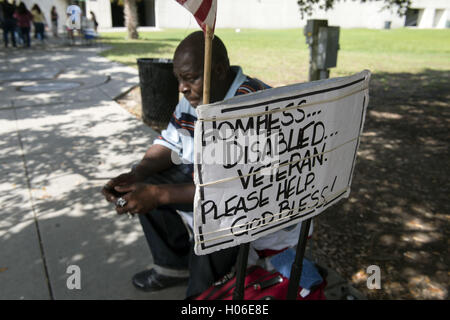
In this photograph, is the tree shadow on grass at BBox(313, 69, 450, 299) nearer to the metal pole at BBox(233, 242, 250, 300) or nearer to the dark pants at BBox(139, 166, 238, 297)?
the dark pants at BBox(139, 166, 238, 297)

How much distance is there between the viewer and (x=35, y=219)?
3150 mm

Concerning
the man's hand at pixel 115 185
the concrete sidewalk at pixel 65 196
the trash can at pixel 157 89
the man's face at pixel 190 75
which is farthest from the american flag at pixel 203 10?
the trash can at pixel 157 89

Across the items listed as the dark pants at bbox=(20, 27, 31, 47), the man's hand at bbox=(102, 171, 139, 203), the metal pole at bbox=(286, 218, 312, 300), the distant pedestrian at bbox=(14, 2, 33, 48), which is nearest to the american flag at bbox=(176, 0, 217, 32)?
the metal pole at bbox=(286, 218, 312, 300)

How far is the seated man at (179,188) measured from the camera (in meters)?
1.67

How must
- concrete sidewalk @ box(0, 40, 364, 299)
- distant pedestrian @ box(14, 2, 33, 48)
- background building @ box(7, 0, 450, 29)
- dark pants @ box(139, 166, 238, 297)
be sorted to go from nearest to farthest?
dark pants @ box(139, 166, 238, 297) → concrete sidewalk @ box(0, 40, 364, 299) → distant pedestrian @ box(14, 2, 33, 48) → background building @ box(7, 0, 450, 29)

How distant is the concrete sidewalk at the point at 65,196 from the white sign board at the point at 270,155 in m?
1.27

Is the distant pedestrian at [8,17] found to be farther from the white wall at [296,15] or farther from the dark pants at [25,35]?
the white wall at [296,15]

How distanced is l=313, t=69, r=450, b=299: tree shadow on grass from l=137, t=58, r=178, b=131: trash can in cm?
290

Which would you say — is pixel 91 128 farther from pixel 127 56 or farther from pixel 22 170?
pixel 127 56

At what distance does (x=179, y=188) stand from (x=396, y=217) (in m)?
2.48

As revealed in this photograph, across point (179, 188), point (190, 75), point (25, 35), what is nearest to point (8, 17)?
point (25, 35)

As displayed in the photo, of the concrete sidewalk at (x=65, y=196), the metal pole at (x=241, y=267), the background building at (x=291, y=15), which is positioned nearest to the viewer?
the metal pole at (x=241, y=267)

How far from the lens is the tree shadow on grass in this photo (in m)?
2.62

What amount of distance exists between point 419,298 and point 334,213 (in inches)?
44.5
